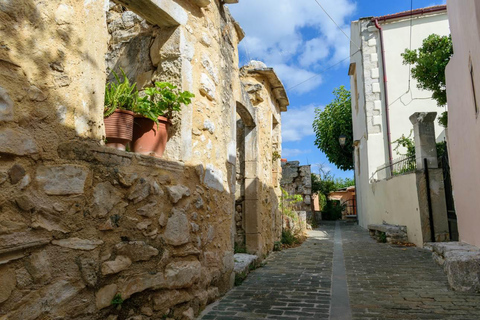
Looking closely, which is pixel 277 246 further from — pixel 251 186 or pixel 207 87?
pixel 207 87

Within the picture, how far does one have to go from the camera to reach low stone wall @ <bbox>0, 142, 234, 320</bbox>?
1880 millimetres

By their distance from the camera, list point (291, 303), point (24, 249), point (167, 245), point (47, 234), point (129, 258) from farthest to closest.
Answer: point (291, 303), point (167, 245), point (129, 258), point (47, 234), point (24, 249)

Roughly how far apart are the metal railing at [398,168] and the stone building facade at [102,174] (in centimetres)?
551

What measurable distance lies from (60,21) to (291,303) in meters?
3.12

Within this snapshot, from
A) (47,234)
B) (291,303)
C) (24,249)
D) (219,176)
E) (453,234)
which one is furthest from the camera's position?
(453,234)

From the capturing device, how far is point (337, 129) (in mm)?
18922

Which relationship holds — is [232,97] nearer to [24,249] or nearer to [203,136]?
[203,136]

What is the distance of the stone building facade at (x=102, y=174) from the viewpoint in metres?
1.91

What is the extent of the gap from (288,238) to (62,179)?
23.0 ft

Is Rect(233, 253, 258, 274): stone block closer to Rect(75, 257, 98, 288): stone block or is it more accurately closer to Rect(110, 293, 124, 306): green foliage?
Rect(110, 293, 124, 306): green foliage

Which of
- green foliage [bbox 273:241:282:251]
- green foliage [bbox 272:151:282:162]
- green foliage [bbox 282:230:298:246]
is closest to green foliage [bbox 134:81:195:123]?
green foliage [bbox 273:241:282:251]

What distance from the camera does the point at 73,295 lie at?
2111mm

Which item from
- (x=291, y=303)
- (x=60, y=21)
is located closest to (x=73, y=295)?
(x=60, y=21)

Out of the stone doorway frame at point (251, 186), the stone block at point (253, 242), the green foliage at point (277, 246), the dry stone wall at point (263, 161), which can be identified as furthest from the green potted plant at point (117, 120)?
the green foliage at point (277, 246)
